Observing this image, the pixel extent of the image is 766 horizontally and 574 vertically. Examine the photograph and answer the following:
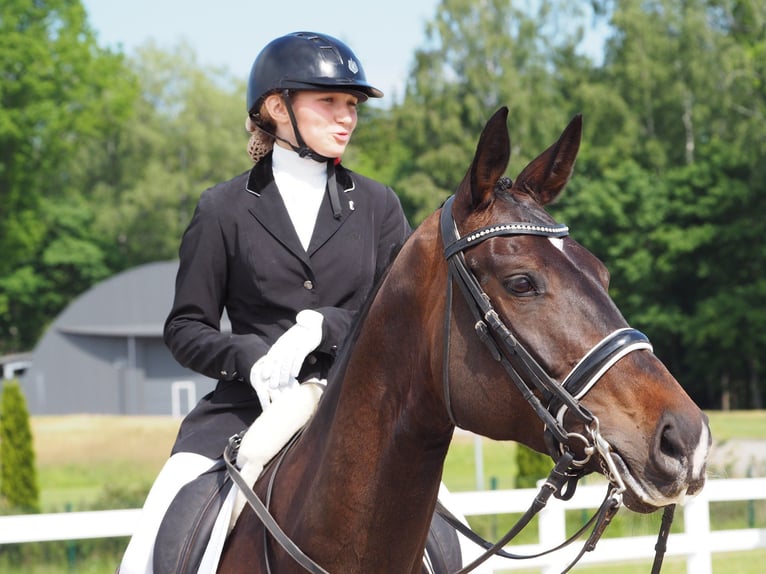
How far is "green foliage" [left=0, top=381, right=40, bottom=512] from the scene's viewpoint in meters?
19.1

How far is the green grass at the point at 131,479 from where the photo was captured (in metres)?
12.4

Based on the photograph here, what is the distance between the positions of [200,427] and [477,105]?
39.4 m

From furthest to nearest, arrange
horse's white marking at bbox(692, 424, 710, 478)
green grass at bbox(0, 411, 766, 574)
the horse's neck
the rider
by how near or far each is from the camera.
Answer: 1. green grass at bbox(0, 411, 766, 574)
2. the rider
3. the horse's neck
4. horse's white marking at bbox(692, 424, 710, 478)

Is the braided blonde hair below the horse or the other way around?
the other way around

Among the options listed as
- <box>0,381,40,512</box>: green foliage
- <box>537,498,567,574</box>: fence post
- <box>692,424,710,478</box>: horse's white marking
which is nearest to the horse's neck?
<box>692,424,710,478</box>: horse's white marking

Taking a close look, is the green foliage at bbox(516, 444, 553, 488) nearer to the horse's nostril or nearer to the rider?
the rider

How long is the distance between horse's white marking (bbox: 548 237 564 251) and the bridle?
0.4 inches

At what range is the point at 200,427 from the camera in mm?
3432

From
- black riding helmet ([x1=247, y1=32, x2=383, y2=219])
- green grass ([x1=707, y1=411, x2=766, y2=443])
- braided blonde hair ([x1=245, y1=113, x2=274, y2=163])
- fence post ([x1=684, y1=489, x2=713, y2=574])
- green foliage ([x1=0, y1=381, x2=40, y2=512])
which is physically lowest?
green grass ([x1=707, y1=411, x2=766, y2=443])

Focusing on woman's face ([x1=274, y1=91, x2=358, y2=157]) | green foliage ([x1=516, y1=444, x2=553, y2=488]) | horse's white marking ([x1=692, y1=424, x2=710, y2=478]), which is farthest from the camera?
green foliage ([x1=516, y1=444, x2=553, y2=488])

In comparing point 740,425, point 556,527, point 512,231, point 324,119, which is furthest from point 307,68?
point 740,425

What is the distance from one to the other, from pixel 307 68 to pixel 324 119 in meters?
0.18

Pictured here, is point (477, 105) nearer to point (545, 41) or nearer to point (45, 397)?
point (545, 41)

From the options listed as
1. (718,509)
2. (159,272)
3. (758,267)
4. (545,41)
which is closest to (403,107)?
(545,41)
